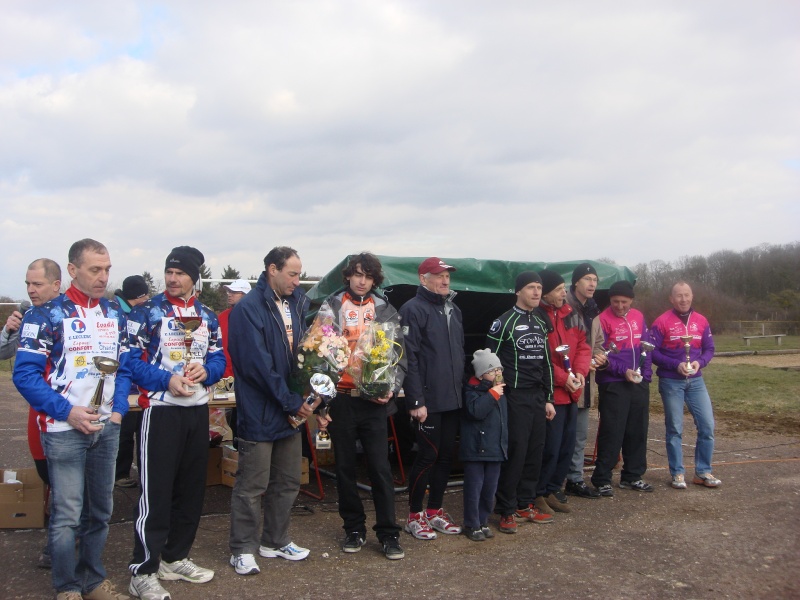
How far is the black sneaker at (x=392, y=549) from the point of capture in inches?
181

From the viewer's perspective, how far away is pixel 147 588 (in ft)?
12.6

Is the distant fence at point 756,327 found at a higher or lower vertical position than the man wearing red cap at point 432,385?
lower

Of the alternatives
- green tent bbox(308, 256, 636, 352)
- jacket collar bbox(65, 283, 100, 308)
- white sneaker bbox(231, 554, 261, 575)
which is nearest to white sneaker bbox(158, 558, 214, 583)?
white sneaker bbox(231, 554, 261, 575)

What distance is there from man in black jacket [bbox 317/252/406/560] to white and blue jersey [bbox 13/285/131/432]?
4.75 ft

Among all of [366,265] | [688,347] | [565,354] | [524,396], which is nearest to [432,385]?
[524,396]

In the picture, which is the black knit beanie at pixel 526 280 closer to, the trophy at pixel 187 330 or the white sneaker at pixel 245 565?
the trophy at pixel 187 330

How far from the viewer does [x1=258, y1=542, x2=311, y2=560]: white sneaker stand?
454 cm

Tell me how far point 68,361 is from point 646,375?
17.0 feet

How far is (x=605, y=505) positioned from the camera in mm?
6047

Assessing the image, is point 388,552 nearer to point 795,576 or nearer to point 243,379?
point 243,379

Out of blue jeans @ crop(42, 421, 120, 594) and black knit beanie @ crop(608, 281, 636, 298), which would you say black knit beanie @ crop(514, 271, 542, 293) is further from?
blue jeans @ crop(42, 421, 120, 594)

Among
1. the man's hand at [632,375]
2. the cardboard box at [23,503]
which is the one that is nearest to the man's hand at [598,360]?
the man's hand at [632,375]

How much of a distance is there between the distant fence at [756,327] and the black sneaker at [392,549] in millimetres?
43997

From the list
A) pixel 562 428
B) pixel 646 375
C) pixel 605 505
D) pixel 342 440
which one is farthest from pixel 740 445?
pixel 342 440
